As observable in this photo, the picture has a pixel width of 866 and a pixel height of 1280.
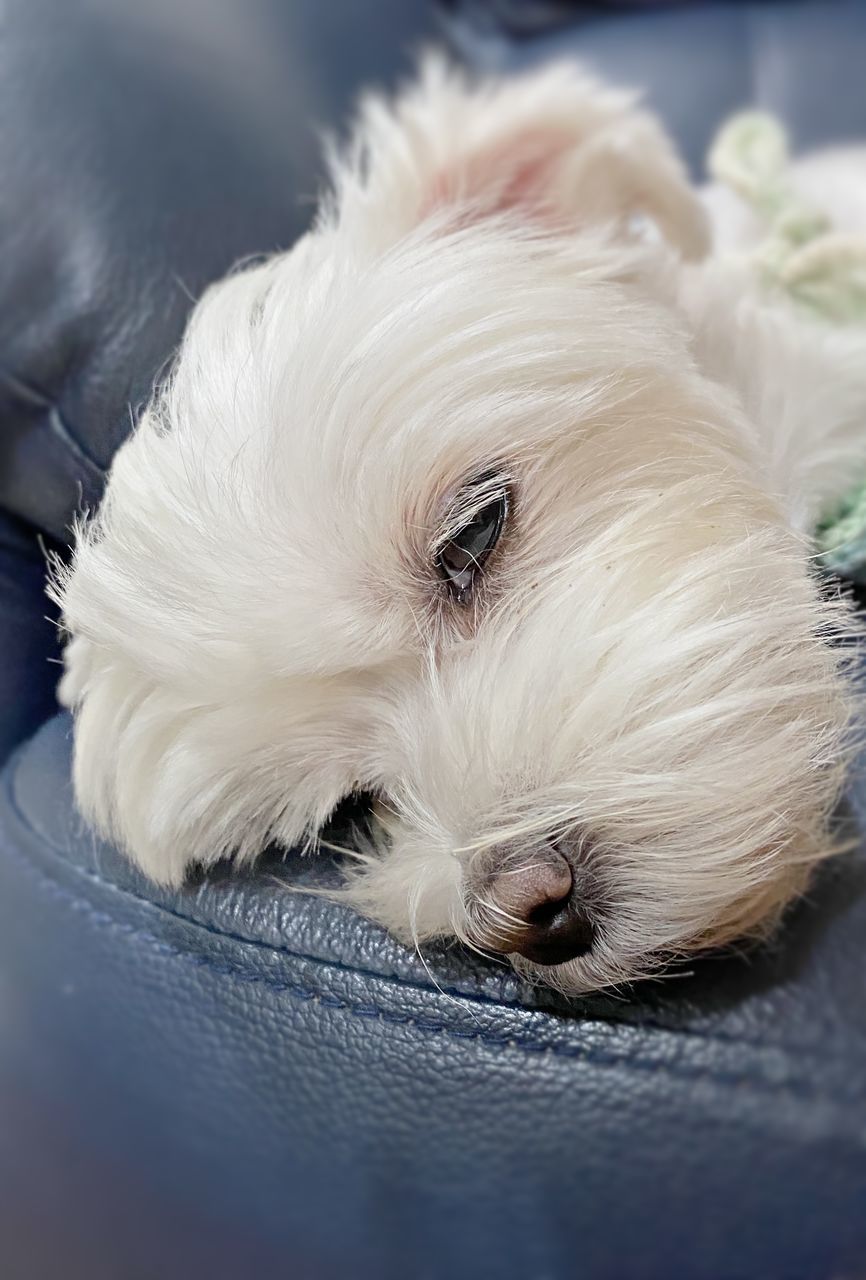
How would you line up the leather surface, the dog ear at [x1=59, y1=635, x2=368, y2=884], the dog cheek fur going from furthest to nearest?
1. the dog ear at [x1=59, y1=635, x2=368, y2=884]
2. the dog cheek fur
3. the leather surface

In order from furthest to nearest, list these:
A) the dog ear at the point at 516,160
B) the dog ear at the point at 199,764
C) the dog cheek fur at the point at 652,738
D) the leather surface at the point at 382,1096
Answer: the dog ear at the point at 516,160 < the dog ear at the point at 199,764 < the dog cheek fur at the point at 652,738 < the leather surface at the point at 382,1096

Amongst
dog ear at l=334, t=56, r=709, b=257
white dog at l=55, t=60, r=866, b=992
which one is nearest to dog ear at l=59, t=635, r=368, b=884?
white dog at l=55, t=60, r=866, b=992

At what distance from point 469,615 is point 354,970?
0.30 metres

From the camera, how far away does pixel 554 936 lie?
0.67 meters

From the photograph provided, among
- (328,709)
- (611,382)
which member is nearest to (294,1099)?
(328,709)

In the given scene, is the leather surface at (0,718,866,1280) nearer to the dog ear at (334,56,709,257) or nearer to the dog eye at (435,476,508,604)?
the dog eye at (435,476,508,604)

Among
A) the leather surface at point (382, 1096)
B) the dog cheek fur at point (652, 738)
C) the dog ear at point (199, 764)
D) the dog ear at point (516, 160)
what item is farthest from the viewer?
the dog ear at point (516, 160)

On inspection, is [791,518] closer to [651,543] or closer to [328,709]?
[651,543]

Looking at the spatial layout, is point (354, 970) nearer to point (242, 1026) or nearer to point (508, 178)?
point (242, 1026)

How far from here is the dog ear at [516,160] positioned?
0.93 meters

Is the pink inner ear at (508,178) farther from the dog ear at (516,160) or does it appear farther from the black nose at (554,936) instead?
the black nose at (554,936)

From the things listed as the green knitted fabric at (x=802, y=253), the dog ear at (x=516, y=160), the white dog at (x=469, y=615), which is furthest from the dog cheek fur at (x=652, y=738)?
the dog ear at (x=516, y=160)

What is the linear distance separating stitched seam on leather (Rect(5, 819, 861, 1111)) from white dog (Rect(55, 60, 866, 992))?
49 millimetres

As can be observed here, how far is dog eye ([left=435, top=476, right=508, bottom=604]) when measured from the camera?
2.62 feet
